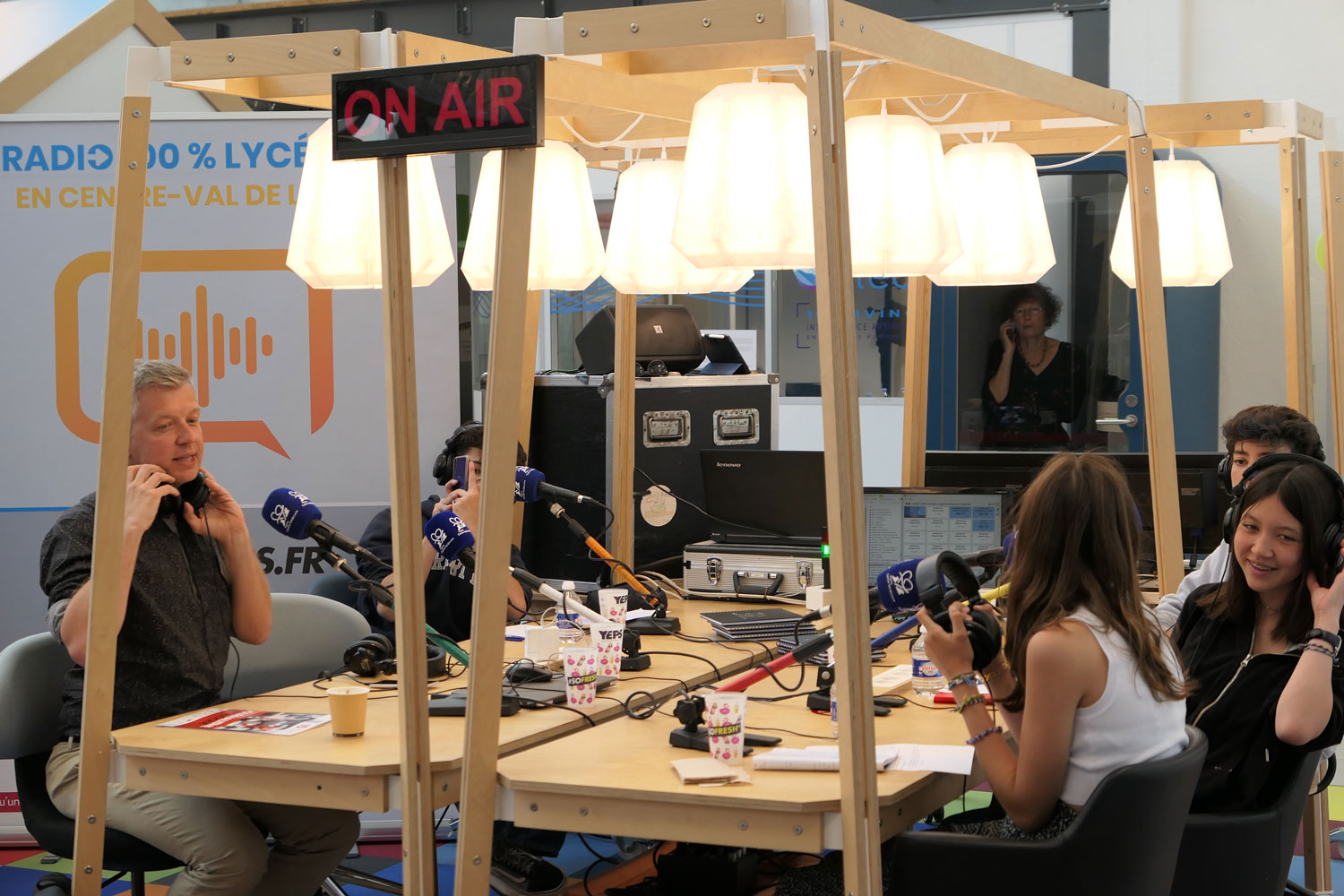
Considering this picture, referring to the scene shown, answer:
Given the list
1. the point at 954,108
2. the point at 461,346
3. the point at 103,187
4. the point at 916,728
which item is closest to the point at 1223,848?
the point at 916,728

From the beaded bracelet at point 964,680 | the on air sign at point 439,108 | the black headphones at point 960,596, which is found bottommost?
the beaded bracelet at point 964,680

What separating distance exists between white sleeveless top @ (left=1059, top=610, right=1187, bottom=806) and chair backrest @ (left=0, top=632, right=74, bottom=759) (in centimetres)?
219

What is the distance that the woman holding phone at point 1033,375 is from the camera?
609 centimetres

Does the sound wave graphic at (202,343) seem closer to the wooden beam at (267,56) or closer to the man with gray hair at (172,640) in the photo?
the man with gray hair at (172,640)

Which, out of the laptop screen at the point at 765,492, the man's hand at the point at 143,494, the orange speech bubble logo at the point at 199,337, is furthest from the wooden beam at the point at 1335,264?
the man's hand at the point at 143,494

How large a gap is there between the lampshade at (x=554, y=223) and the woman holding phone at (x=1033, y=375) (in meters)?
2.99

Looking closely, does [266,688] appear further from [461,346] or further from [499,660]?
[461,346]

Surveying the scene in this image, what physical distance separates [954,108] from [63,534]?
238 centimetres

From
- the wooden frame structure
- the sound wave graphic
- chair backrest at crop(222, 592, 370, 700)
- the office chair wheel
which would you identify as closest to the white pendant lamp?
the wooden frame structure

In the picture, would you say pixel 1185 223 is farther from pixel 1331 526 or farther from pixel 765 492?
pixel 1331 526

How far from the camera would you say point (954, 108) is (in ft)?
11.2

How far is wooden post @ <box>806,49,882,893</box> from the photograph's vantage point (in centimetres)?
212

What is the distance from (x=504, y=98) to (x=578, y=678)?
1257 mm

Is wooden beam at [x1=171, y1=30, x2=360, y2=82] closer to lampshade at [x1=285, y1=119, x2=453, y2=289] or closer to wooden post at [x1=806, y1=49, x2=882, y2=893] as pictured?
lampshade at [x1=285, y1=119, x2=453, y2=289]
